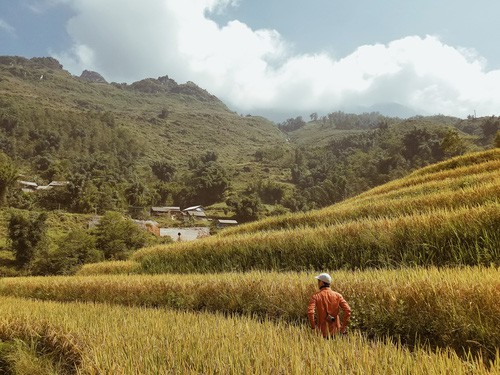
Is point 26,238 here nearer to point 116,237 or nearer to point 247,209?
point 116,237

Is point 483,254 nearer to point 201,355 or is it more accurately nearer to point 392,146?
point 201,355

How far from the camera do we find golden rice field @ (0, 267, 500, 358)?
505cm

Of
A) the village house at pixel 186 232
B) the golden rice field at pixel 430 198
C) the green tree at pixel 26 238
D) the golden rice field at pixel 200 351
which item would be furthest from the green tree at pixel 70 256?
the golden rice field at pixel 200 351

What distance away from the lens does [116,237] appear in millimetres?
49500

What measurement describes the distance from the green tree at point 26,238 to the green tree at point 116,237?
9.28 m

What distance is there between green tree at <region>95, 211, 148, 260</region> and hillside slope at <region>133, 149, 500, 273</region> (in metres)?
31.6

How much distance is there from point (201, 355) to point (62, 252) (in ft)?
155

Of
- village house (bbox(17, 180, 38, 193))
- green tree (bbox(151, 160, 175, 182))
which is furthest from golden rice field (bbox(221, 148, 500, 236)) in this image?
green tree (bbox(151, 160, 175, 182))

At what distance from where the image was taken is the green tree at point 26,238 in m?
Answer: 50.9

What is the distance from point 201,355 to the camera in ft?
13.7

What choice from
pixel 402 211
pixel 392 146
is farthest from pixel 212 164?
pixel 402 211

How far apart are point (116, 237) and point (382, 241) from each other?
45.4 m

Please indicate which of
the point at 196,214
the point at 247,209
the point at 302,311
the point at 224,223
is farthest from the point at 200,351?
the point at 196,214

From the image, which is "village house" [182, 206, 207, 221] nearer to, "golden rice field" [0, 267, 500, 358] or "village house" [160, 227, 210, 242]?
"village house" [160, 227, 210, 242]
